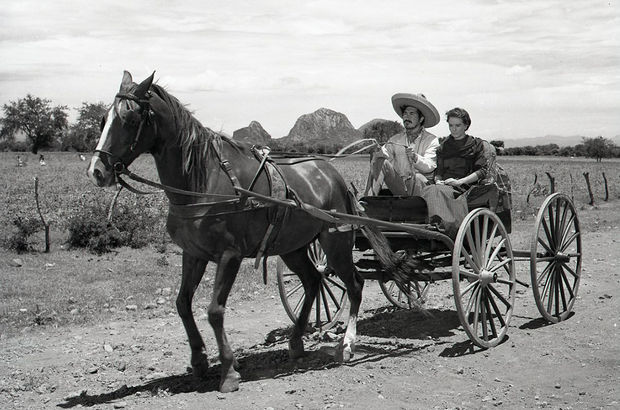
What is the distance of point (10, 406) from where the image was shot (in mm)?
5641

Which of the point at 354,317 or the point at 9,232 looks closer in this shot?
the point at 354,317

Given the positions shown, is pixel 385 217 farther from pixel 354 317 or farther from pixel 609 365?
pixel 609 365

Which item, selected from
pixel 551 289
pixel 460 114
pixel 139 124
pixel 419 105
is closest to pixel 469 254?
pixel 551 289

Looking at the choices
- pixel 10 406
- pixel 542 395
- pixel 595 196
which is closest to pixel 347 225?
pixel 542 395

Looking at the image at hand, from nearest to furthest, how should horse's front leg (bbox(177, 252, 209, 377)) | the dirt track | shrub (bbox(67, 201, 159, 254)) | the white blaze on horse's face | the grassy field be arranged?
the white blaze on horse's face, the dirt track, horse's front leg (bbox(177, 252, 209, 377)), the grassy field, shrub (bbox(67, 201, 159, 254))

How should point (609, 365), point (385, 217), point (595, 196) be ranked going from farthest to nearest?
point (595, 196)
point (385, 217)
point (609, 365)

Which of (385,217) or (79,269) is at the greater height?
(385,217)

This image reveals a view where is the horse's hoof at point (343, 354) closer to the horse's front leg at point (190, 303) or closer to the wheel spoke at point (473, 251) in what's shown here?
the horse's front leg at point (190, 303)

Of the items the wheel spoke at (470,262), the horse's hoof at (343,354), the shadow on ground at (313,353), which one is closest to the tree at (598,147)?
the shadow on ground at (313,353)

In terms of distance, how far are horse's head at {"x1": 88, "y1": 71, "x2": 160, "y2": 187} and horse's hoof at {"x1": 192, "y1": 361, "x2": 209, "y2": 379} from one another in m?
1.92

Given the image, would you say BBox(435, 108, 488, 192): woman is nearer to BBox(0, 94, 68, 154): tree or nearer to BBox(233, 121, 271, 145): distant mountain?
BBox(233, 121, 271, 145): distant mountain

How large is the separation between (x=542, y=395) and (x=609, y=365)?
3.94 feet

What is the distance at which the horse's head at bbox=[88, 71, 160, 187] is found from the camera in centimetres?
534

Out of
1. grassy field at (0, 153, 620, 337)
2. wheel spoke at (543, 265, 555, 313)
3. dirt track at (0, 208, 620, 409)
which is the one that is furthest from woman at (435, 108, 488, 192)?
grassy field at (0, 153, 620, 337)
